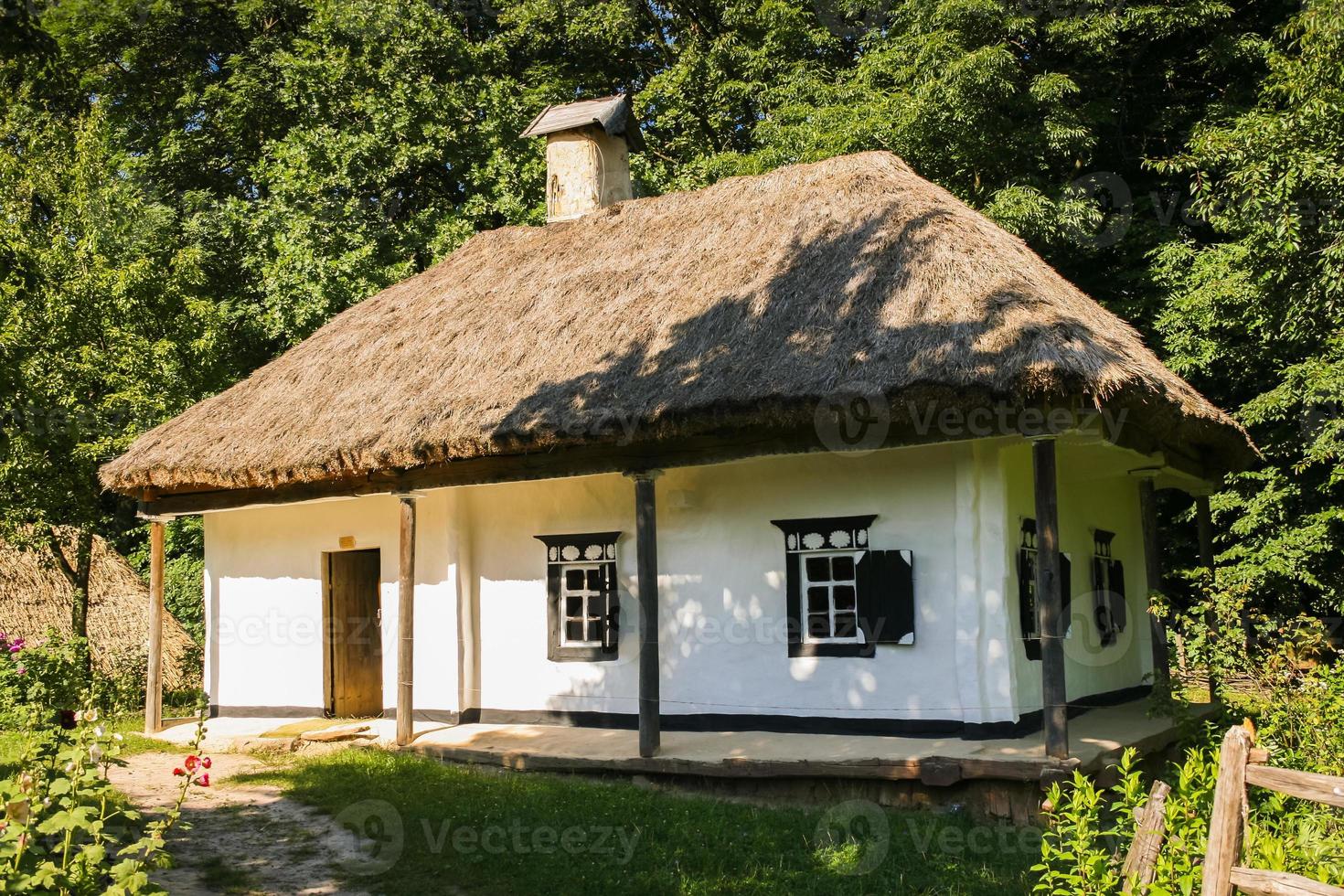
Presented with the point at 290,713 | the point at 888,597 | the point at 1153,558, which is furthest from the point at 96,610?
the point at 1153,558

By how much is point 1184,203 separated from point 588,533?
34.7 ft

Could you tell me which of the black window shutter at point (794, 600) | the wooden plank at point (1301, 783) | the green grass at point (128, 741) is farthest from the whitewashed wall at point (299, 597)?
the wooden plank at point (1301, 783)

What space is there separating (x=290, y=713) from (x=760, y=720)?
509 centimetres

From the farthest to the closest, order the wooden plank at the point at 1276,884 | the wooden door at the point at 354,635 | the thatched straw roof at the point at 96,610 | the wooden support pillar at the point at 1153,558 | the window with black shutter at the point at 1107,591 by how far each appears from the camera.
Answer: the thatched straw roof at the point at 96,610, the wooden door at the point at 354,635, the window with black shutter at the point at 1107,591, the wooden support pillar at the point at 1153,558, the wooden plank at the point at 1276,884

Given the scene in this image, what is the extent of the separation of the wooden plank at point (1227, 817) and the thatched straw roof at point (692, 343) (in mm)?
3274

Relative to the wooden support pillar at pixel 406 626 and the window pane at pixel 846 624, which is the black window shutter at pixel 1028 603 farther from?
the wooden support pillar at pixel 406 626

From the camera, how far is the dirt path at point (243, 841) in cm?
582

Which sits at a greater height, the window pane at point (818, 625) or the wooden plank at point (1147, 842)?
the window pane at point (818, 625)

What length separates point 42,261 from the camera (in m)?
13.6

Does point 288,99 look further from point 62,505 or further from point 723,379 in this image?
point 723,379

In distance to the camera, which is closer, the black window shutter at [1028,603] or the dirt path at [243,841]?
the dirt path at [243,841]

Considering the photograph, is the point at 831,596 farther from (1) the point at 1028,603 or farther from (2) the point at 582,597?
(2) the point at 582,597

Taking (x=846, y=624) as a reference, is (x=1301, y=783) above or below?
below

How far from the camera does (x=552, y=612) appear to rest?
10.3m
